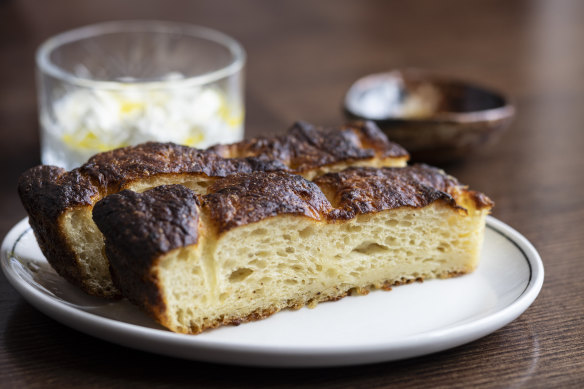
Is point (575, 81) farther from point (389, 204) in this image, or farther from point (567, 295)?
point (389, 204)

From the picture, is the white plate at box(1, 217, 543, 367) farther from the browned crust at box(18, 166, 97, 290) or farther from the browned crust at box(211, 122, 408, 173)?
the browned crust at box(211, 122, 408, 173)

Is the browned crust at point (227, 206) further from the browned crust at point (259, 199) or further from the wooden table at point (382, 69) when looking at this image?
the wooden table at point (382, 69)

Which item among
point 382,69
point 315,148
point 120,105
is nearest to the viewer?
point 315,148

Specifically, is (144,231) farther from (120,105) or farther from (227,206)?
(120,105)

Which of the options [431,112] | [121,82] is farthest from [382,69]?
[121,82]

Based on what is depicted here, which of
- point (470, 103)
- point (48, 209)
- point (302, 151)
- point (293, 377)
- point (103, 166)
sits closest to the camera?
point (293, 377)

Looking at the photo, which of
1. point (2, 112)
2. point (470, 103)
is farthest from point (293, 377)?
point (2, 112)

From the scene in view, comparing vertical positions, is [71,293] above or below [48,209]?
below
